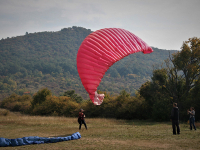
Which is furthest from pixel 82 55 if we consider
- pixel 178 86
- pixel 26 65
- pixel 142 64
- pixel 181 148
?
pixel 26 65

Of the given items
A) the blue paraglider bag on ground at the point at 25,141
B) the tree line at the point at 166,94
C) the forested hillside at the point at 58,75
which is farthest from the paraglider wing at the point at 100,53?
the forested hillside at the point at 58,75

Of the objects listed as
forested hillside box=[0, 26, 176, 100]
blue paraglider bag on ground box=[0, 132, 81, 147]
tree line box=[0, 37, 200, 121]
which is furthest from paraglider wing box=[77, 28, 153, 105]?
forested hillside box=[0, 26, 176, 100]

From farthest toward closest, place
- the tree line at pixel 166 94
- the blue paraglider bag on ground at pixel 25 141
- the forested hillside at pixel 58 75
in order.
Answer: the forested hillside at pixel 58 75 → the tree line at pixel 166 94 → the blue paraglider bag on ground at pixel 25 141

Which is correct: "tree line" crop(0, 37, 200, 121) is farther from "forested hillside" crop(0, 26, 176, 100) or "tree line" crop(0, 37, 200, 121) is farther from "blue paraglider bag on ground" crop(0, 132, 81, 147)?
"forested hillside" crop(0, 26, 176, 100)

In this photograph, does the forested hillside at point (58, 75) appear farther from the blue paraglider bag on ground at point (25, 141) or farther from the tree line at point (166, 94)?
the blue paraglider bag on ground at point (25, 141)

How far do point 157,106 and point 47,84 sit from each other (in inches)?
5145

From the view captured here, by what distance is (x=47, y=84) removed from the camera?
150m

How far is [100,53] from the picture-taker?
936 centimetres

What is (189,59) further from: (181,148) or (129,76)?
(129,76)

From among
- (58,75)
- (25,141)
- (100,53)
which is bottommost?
(25,141)

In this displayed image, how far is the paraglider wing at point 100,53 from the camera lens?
9141mm

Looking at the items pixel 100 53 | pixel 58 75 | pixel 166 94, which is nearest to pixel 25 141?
pixel 100 53

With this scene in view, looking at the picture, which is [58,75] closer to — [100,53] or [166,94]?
[166,94]

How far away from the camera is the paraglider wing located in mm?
9141
